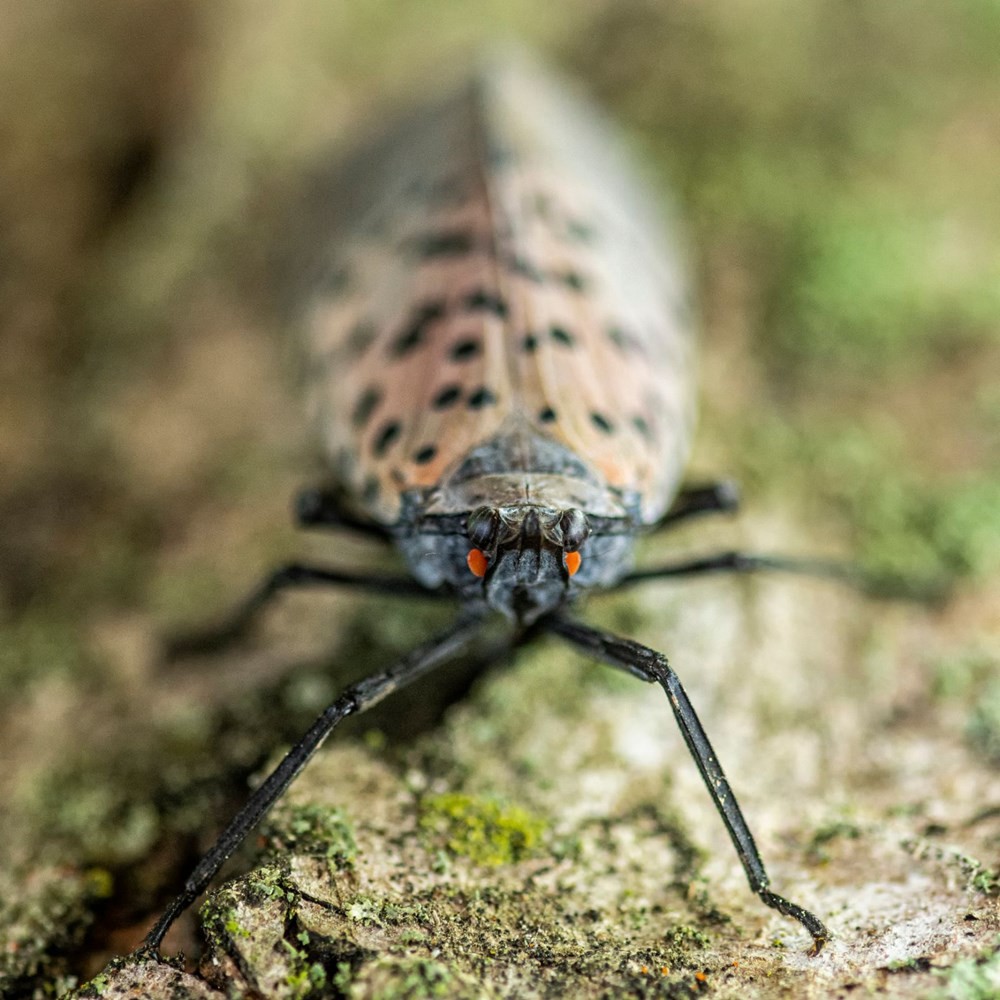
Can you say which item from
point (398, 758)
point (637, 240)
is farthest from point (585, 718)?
point (637, 240)

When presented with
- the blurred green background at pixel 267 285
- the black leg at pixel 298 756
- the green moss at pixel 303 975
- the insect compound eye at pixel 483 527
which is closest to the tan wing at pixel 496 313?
the insect compound eye at pixel 483 527

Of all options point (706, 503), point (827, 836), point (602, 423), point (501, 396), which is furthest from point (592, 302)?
point (827, 836)

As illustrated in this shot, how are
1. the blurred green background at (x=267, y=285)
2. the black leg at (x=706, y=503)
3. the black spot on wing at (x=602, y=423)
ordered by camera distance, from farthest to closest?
the blurred green background at (x=267, y=285), the black leg at (x=706, y=503), the black spot on wing at (x=602, y=423)

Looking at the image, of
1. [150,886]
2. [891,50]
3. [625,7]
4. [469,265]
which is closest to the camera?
[150,886]

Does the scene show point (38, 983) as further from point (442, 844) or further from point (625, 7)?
point (625, 7)

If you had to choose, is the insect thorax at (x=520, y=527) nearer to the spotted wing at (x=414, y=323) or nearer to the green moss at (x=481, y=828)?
the spotted wing at (x=414, y=323)

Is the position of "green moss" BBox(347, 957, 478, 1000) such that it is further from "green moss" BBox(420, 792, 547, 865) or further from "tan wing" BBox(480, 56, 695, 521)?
"tan wing" BBox(480, 56, 695, 521)

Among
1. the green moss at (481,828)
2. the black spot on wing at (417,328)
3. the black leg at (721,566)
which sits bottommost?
the green moss at (481,828)

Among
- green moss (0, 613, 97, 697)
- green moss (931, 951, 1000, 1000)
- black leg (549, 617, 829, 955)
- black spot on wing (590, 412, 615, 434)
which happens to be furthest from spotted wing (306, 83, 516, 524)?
green moss (931, 951, 1000, 1000)
